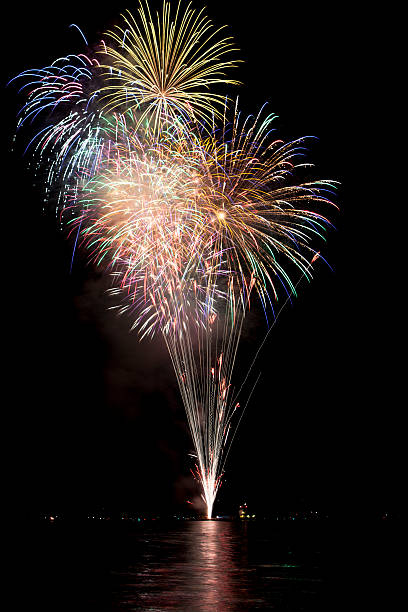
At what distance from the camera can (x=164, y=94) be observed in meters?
21.5

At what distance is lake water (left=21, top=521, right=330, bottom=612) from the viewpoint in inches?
425

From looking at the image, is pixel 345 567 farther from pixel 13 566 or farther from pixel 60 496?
pixel 60 496

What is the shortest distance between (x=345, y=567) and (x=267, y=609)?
305 inches

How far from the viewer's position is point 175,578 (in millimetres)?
13906

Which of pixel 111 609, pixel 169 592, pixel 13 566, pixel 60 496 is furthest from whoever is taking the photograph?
pixel 60 496

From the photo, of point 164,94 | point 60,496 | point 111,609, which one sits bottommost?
point 111,609

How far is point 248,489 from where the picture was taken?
82.4m

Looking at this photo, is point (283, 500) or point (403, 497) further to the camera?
point (283, 500)

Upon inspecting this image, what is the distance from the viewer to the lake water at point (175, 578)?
10.8m

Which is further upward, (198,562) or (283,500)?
(283,500)

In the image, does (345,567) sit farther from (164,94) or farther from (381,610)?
(164,94)

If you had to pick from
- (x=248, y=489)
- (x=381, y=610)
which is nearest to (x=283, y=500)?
(x=248, y=489)

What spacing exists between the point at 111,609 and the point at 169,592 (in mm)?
1992

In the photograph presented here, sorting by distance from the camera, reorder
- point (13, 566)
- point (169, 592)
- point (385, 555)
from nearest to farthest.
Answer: point (169, 592), point (13, 566), point (385, 555)
